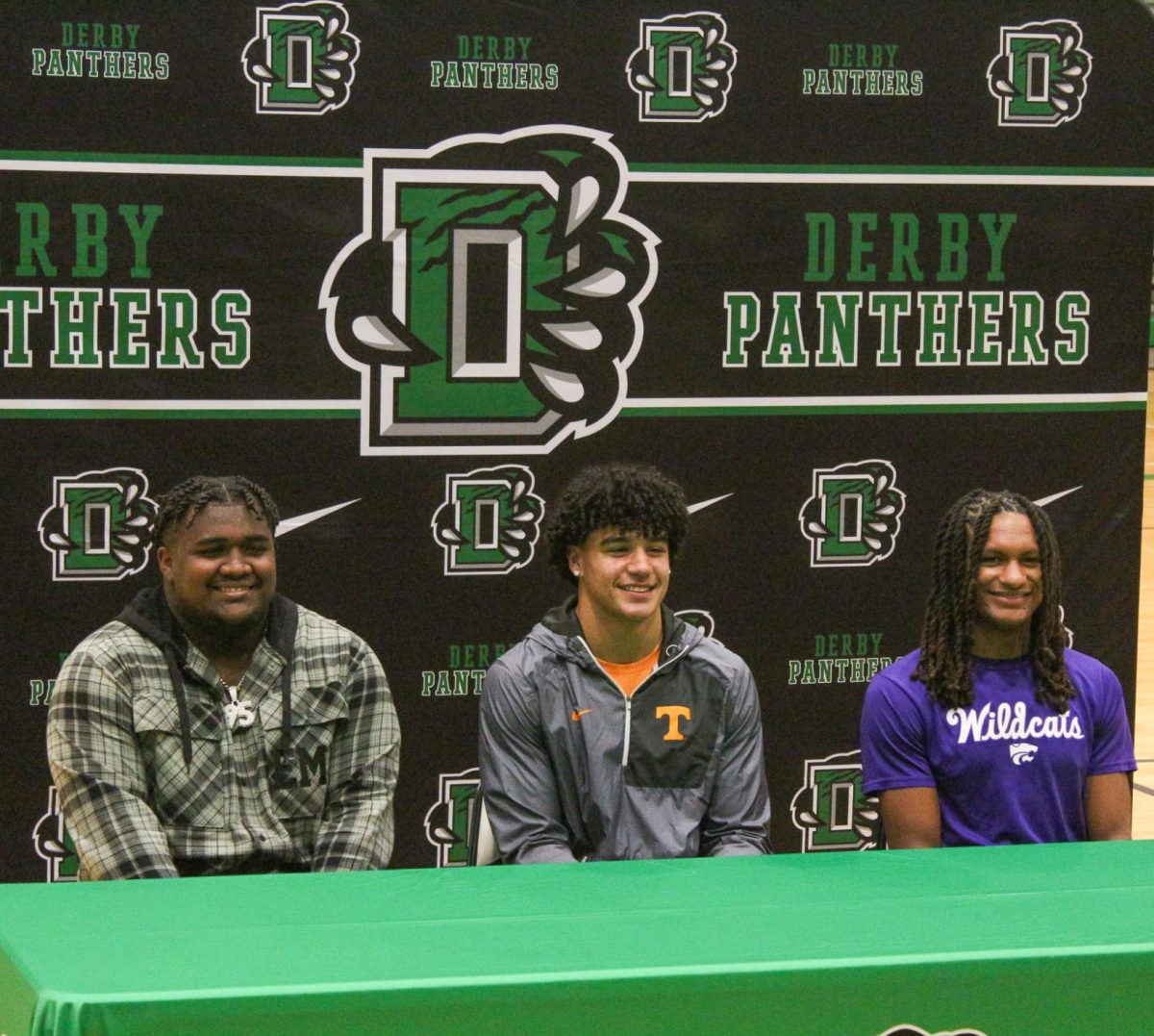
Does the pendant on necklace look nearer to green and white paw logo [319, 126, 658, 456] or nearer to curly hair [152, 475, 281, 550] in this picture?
curly hair [152, 475, 281, 550]

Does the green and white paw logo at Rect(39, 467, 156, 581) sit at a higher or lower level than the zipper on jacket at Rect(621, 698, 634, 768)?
higher

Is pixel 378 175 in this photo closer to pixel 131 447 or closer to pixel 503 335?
pixel 503 335

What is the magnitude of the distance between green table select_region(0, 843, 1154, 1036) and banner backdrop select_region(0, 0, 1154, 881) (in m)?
1.92

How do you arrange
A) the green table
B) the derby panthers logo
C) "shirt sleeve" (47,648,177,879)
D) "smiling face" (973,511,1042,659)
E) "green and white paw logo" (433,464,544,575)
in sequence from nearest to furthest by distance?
the green table
the derby panthers logo
"shirt sleeve" (47,648,177,879)
"smiling face" (973,511,1042,659)
"green and white paw logo" (433,464,544,575)

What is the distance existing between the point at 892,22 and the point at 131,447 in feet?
6.35

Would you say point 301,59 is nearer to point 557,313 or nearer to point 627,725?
point 557,313

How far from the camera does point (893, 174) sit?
4.44 m

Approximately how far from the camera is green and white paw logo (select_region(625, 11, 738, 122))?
4.29 meters

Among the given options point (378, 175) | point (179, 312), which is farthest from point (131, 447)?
point (378, 175)

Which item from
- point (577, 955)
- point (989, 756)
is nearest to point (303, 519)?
point (989, 756)

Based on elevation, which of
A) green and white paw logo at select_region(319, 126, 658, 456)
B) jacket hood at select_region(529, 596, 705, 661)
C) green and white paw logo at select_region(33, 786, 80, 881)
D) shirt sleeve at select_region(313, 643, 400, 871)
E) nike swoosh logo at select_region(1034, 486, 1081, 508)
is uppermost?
green and white paw logo at select_region(319, 126, 658, 456)

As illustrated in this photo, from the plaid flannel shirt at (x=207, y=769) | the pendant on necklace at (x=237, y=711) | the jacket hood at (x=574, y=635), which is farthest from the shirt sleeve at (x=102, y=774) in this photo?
the jacket hood at (x=574, y=635)

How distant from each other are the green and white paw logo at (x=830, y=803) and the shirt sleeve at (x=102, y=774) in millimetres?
1789

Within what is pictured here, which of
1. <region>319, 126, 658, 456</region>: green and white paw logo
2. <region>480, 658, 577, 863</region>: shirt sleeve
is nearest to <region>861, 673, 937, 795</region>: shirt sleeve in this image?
<region>480, 658, 577, 863</region>: shirt sleeve
